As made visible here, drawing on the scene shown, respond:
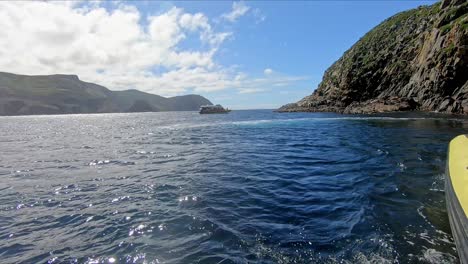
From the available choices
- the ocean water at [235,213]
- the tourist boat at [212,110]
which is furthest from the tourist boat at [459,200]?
the tourist boat at [212,110]

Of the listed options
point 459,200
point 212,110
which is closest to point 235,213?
point 459,200

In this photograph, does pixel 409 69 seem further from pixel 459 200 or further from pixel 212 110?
pixel 212 110

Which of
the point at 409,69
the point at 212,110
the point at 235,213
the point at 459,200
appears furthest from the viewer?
the point at 212,110

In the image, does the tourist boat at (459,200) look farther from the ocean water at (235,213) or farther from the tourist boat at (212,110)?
the tourist boat at (212,110)

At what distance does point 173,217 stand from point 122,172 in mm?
8851

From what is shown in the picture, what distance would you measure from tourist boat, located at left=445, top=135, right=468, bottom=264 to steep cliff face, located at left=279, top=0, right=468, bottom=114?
4749 centimetres

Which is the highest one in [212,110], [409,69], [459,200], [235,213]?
[409,69]

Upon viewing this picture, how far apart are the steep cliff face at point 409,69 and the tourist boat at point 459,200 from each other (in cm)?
4749

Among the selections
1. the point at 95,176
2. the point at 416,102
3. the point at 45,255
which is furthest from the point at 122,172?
the point at 416,102

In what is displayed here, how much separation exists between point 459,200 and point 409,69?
8449 cm

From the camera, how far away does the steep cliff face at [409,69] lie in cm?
5581

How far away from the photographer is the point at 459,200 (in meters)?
6.48

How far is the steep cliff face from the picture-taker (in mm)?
55812

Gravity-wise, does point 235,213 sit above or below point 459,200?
below
